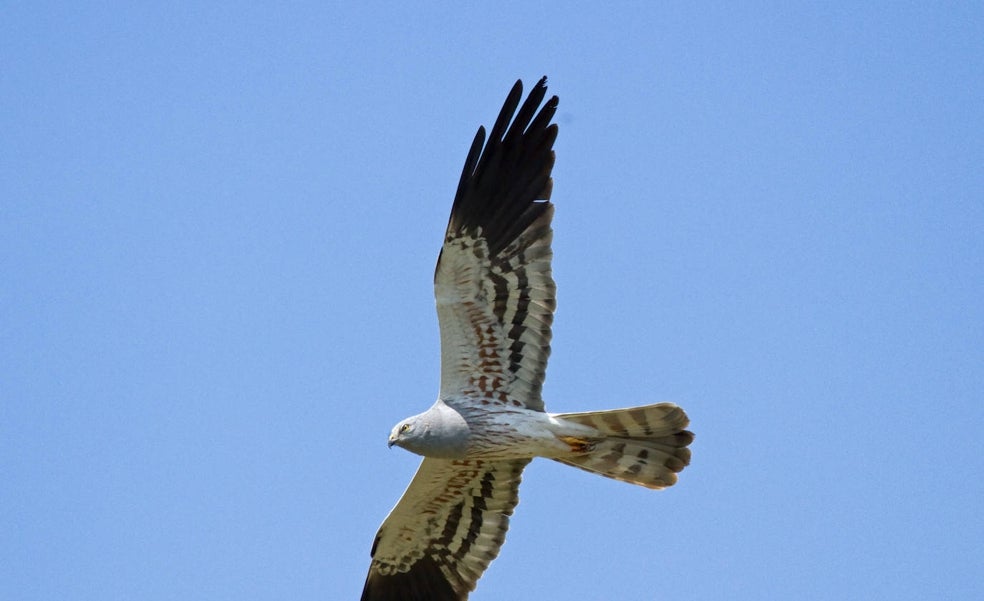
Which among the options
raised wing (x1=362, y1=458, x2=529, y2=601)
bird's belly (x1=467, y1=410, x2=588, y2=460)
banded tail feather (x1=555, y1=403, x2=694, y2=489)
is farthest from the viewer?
raised wing (x1=362, y1=458, x2=529, y2=601)

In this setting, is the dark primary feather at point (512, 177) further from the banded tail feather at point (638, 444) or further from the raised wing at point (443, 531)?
the raised wing at point (443, 531)

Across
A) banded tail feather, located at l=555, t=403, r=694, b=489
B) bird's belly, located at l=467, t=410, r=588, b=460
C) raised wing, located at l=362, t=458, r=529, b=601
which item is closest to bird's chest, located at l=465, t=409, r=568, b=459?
bird's belly, located at l=467, t=410, r=588, b=460

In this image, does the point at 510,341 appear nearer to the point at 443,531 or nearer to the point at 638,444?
the point at 638,444

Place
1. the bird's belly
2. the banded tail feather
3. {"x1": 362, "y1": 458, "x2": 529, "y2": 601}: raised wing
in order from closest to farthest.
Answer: the banded tail feather, the bird's belly, {"x1": 362, "y1": 458, "x2": 529, "y2": 601}: raised wing

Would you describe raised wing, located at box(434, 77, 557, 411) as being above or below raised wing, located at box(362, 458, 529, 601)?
above

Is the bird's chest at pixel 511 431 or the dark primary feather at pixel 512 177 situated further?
the bird's chest at pixel 511 431

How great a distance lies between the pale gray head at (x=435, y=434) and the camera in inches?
380

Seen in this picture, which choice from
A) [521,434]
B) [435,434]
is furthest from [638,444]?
[435,434]

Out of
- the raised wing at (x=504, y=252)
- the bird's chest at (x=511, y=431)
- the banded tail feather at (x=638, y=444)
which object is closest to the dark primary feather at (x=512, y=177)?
the raised wing at (x=504, y=252)

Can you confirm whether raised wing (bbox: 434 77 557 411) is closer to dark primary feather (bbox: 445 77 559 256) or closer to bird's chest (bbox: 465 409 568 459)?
dark primary feather (bbox: 445 77 559 256)

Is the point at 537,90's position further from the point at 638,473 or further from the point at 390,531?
the point at 390,531

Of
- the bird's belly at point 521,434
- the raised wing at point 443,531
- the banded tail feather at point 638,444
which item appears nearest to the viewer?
the banded tail feather at point 638,444

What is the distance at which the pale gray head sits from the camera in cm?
964

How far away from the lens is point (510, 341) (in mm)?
9812
